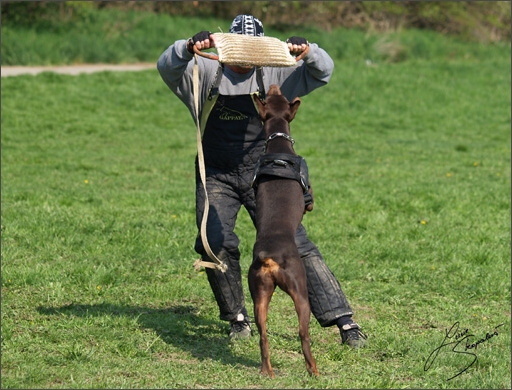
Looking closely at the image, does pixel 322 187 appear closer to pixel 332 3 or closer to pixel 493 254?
pixel 493 254

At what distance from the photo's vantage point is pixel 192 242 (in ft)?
30.2

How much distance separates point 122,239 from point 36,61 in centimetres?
1481

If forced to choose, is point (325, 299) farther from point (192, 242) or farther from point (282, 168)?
point (192, 242)

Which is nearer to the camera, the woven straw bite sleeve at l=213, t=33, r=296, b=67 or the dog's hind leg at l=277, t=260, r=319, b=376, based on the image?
the dog's hind leg at l=277, t=260, r=319, b=376

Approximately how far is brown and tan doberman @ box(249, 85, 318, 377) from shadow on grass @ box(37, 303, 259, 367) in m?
0.75

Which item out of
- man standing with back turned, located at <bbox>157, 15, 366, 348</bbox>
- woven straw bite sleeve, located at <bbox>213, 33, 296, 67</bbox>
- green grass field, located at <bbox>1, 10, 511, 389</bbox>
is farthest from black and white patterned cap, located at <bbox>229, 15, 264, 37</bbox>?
green grass field, located at <bbox>1, 10, 511, 389</bbox>

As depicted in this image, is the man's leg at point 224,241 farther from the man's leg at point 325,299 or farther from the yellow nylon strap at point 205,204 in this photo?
the man's leg at point 325,299

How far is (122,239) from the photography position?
9133mm

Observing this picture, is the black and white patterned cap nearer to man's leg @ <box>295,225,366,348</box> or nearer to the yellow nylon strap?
the yellow nylon strap

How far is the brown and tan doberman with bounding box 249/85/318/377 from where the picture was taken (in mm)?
4980

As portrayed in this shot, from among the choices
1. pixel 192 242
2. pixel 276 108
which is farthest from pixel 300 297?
pixel 192 242

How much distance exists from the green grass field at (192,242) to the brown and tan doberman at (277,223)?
420mm

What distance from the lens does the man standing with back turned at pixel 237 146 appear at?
19.7 ft

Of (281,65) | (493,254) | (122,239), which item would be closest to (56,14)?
(122,239)
